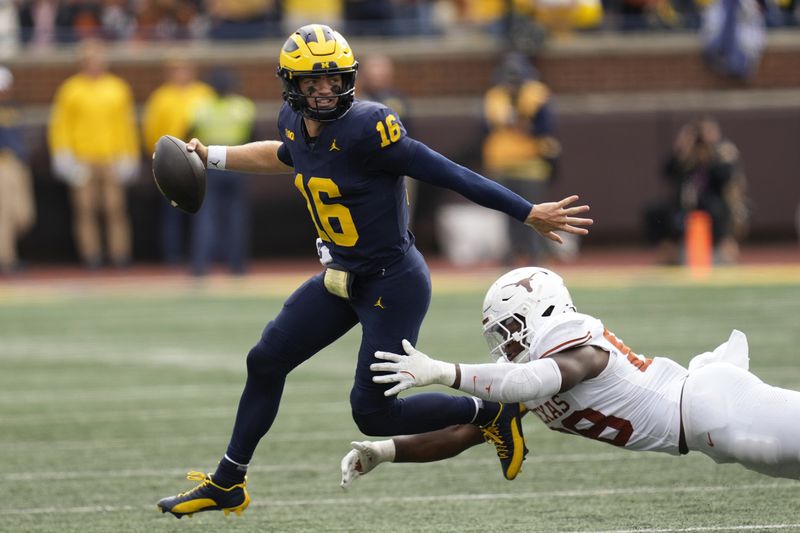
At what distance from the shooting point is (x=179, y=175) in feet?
19.3

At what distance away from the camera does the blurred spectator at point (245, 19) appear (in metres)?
17.6

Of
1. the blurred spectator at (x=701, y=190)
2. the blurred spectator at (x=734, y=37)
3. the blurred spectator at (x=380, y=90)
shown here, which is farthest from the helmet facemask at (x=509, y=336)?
the blurred spectator at (x=734, y=37)

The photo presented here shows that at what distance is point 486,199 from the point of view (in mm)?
5387

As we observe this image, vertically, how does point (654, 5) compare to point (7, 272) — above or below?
above

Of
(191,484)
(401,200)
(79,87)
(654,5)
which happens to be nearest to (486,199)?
(401,200)

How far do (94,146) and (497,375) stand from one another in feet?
38.0

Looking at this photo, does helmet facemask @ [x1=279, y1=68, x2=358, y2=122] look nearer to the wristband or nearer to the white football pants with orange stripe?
the wristband

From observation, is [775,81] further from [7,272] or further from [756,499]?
[756,499]

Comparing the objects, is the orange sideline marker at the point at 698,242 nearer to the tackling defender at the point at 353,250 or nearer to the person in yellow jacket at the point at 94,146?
the person in yellow jacket at the point at 94,146

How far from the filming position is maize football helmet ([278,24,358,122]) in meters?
5.52

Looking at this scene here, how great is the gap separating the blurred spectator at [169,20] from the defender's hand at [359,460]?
13.0 meters

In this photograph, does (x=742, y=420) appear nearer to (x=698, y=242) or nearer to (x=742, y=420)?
(x=742, y=420)

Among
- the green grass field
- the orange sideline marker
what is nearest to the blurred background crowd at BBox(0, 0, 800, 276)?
the orange sideline marker

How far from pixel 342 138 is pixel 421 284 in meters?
0.63
